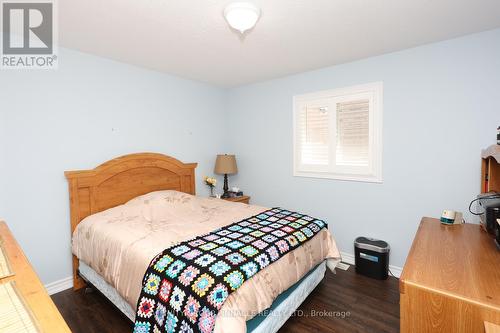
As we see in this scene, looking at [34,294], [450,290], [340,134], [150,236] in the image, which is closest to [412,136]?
[340,134]

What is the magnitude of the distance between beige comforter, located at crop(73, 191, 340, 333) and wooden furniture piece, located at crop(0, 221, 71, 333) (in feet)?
2.04

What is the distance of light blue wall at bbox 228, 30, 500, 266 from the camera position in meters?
2.23

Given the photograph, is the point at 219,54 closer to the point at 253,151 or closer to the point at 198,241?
the point at 253,151

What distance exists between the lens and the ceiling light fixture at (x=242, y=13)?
1.66 meters

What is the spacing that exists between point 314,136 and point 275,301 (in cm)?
211

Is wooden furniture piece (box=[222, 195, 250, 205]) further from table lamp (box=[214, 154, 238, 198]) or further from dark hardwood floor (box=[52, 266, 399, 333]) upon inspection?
dark hardwood floor (box=[52, 266, 399, 333])

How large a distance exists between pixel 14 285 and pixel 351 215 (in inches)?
117

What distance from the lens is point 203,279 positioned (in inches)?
55.1

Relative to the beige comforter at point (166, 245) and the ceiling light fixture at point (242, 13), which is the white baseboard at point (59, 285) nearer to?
the beige comforter at point (166, 245)

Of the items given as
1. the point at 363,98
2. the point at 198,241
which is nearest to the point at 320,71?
the point at 363,98

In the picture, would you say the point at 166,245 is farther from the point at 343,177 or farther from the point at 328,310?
the point at 343,177

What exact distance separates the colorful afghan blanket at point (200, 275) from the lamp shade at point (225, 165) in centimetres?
178

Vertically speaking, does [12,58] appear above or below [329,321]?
above

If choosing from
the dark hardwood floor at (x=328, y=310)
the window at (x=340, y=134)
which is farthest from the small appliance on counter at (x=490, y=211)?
the window at (x=340, y=134)
